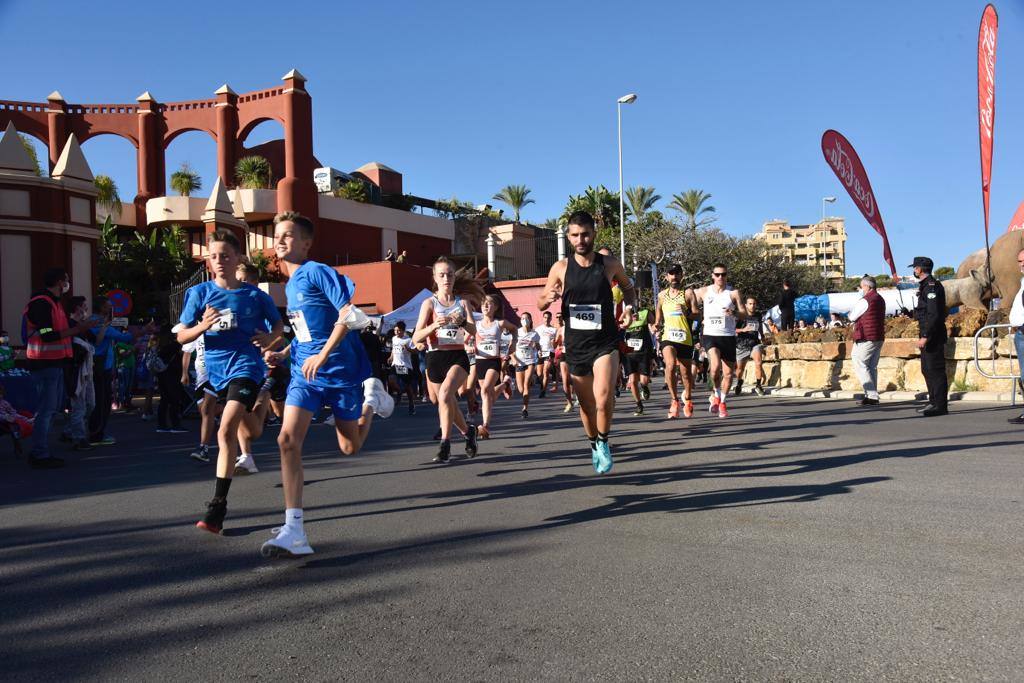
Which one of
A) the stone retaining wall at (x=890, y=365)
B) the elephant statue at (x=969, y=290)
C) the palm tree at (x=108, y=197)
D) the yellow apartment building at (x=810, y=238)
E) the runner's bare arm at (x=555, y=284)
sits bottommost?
the stone retaining wall at (x=890, y=365)

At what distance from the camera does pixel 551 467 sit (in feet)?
24.0

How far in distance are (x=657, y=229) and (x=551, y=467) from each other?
40127 millimetres

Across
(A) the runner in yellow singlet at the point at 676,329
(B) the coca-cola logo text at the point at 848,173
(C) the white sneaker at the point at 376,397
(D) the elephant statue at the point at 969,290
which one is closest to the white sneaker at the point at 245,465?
(C) the white sneaker at the point at 376,397

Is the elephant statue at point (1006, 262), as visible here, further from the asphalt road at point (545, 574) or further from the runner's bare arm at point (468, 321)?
the runner's bare arm at point (468, 321)

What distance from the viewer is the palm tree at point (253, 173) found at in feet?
114

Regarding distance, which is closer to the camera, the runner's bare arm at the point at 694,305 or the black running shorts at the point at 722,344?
the runner's bare arm at the point at 694,305

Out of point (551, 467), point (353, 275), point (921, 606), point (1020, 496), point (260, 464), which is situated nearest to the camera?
point (921, 606)

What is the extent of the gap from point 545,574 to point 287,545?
141cm

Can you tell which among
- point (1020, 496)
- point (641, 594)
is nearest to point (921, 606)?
point (641, 594)

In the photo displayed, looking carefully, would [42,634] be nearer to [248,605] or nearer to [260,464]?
[248,605]

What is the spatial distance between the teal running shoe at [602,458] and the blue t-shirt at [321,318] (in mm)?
2342

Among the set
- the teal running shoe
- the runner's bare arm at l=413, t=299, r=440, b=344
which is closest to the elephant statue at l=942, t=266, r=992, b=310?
the runner's bare arm at l=413, t=299, r=440, b=344

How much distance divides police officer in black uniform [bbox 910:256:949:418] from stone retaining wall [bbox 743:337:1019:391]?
5.53 feet

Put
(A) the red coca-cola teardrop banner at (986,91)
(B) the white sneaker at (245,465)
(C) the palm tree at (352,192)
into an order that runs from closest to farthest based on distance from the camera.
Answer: (B) the white sneaker at (245,465)
(A) the red coca-cola teardrop banner at (986,91)
(C) the palm tree at (352,192)
